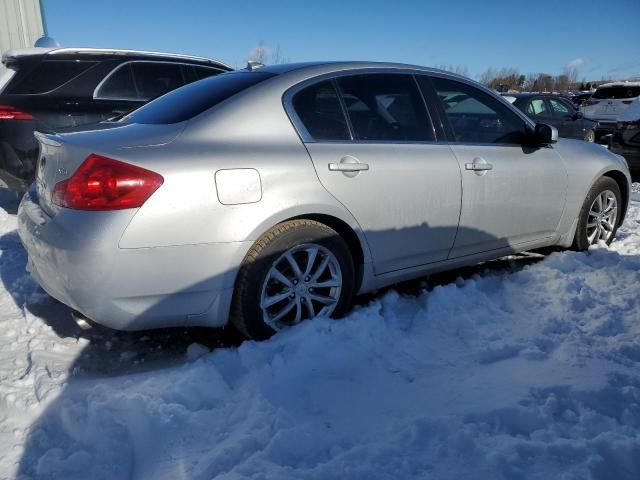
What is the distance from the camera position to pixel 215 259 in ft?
7.75

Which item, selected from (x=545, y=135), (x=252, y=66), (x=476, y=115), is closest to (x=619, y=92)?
(x=545, y=135)

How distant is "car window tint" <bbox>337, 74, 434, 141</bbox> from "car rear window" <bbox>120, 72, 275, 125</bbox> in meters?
0.51

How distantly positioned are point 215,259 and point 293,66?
1.30 meters

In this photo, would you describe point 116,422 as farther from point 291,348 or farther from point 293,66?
point 293,66

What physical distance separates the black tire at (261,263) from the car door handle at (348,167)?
0.30 m

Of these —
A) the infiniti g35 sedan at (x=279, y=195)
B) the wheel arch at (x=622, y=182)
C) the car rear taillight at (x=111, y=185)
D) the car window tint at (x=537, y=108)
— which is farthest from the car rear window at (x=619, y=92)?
the car rear taillight at (x=111, y=185)

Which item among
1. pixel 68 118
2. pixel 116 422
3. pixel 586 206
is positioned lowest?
pixel 116 422

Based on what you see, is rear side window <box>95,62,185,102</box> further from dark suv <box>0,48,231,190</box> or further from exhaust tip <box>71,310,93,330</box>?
exhaust tip <box>71,310,93,330</box>

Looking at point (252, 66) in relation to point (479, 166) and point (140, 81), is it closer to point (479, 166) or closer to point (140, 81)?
point (479, 166)

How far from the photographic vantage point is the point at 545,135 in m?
3.62

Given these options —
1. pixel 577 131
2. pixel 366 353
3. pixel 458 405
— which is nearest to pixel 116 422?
pixel 366 353

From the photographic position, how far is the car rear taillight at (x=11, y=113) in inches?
182

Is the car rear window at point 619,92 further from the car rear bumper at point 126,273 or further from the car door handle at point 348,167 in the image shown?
the car rear bumper at point 126,273

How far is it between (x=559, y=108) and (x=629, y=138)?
11.4 ft
